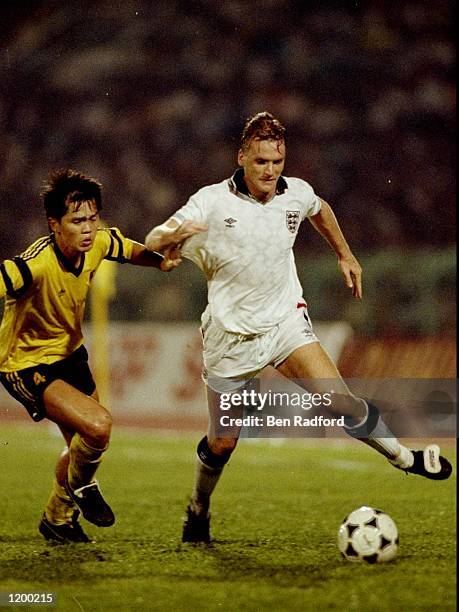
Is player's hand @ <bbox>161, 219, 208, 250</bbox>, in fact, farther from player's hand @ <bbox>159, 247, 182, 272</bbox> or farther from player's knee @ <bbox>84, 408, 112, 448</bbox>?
player's knee @ <bbox>84, 408, 112, 448</bbox>

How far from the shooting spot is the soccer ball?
337 centimetres

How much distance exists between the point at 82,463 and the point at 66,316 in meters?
0.58

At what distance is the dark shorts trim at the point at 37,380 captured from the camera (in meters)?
3.69

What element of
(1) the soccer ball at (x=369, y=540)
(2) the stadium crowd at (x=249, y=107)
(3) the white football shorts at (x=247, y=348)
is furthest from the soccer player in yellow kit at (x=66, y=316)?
(2) the stadium crowd at (x=249, y=107)

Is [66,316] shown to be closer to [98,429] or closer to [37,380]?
[37,380]

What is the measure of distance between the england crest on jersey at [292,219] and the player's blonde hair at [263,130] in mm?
318

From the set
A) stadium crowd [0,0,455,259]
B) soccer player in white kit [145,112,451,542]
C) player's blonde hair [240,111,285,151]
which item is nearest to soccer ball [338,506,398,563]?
soccer player in white kit [145,112,451,542]

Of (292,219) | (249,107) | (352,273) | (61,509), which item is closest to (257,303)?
(292,219)

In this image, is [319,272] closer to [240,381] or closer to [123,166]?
[123,166]

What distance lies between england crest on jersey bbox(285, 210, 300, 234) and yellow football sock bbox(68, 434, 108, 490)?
1.16 meters

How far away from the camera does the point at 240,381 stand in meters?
3.89

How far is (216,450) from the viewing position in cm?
387

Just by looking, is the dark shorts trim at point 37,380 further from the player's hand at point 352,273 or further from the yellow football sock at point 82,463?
the player's hand at point 352,273

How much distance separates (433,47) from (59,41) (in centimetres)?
601
